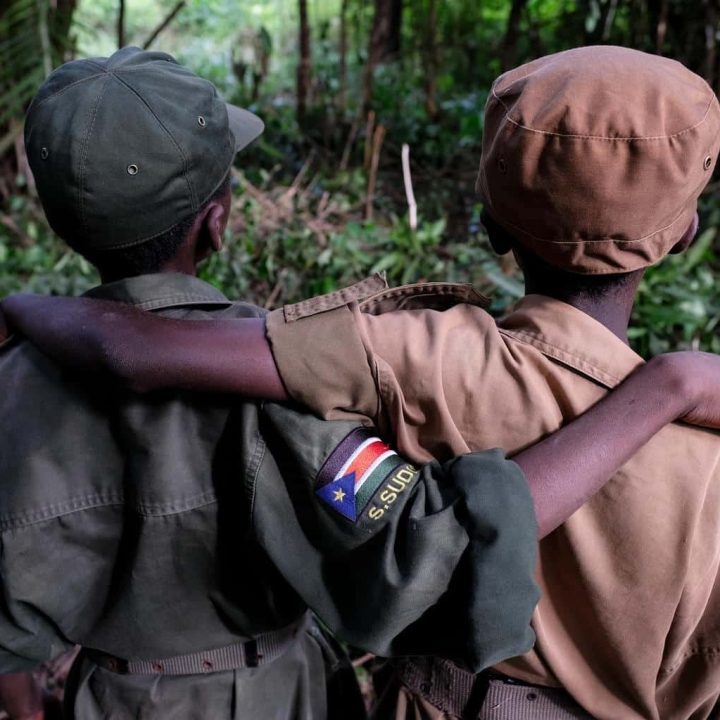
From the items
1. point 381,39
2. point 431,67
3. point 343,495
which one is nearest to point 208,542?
point 343,495

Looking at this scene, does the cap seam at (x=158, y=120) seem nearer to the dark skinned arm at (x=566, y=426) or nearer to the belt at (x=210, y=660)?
the dark skinned arm at (x=566, y=426)

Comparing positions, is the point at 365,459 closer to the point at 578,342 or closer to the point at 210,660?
the point at 578,342

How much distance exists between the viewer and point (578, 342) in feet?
3.87

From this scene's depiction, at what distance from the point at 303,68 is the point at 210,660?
5.03 m

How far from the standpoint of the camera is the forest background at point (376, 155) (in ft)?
12.3

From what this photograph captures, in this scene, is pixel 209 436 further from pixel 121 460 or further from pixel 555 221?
pixel 555 221

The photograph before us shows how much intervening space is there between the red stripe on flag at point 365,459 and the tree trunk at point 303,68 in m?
4.78

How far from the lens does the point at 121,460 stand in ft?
4.27

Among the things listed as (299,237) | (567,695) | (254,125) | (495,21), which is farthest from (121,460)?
(495,21)

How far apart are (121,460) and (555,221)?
765mm

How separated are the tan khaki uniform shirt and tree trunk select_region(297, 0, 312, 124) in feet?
15.2

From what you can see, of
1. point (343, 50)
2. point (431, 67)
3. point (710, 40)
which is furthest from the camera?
point (431, 67)

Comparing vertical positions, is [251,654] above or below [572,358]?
below

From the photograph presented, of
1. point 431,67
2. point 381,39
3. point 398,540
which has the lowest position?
point 431,67
